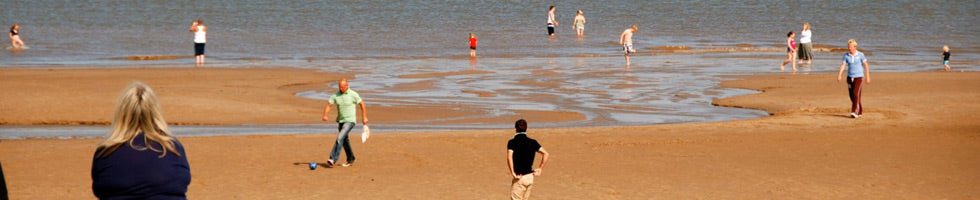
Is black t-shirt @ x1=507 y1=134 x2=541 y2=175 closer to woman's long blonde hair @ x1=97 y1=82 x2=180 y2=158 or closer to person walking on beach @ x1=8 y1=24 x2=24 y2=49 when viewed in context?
woman's long blonde hair @ x1=97 y1=82 x2=180 y2=158

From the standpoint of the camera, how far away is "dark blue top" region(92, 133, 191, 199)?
546 centimetres

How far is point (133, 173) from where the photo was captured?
18.0ft

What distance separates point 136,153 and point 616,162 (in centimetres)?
923

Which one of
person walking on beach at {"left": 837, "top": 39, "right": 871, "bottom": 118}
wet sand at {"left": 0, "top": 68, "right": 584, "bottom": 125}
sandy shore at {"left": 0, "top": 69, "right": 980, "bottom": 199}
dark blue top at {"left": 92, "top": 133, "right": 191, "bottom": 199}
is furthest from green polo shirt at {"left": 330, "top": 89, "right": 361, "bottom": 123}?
person walking on beach at {"left": 837, "top": 39, "right": 871, "bottom": 118}

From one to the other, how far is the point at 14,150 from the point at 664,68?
21.2 metres

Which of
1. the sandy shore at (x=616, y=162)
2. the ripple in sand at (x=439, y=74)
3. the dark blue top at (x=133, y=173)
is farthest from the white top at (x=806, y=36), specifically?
the dark blue top at (x=133, y=173)

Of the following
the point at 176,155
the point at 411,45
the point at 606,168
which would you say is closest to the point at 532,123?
the point at 606,168

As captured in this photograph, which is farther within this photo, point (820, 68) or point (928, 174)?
point (820, 68)

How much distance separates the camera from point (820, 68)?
3359cm

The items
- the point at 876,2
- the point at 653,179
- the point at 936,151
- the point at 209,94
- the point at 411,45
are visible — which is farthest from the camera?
the point at 876,2

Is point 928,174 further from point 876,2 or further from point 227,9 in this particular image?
point 876,2

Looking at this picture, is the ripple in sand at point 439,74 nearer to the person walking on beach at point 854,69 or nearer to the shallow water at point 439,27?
the shallow water at point 439,27

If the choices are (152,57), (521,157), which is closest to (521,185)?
(521,157)

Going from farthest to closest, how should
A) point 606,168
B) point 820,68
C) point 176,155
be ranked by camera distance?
point 820,68
point 606,168
point 176,155
